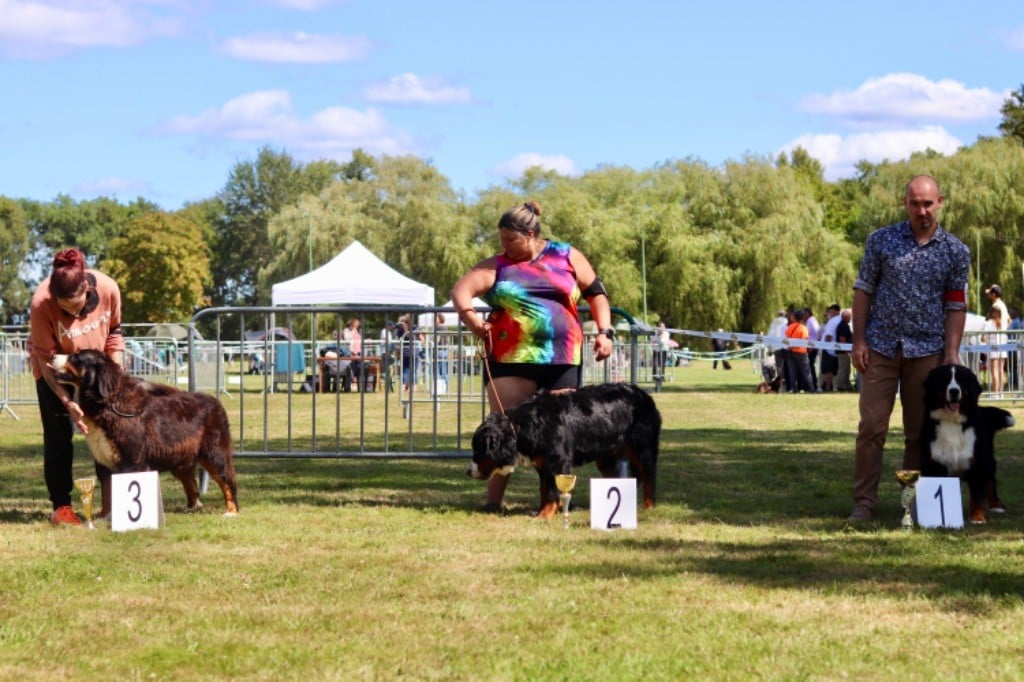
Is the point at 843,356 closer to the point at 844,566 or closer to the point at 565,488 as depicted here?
the point at 565,488

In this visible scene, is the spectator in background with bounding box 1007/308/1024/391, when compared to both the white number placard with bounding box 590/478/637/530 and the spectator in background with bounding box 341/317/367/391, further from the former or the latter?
the white number placard with bounding box 590/478/637/530

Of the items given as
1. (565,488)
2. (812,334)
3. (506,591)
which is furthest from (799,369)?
(506,591)

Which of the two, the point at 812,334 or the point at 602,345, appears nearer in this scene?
the point at 602,345

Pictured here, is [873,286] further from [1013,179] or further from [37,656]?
[1013,179]

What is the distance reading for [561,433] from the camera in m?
7.95

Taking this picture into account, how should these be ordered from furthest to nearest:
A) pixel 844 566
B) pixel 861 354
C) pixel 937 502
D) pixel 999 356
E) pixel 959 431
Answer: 1. pixel 999 356
2. pixel 861 354
3. pixel 959 431
4. pixel 937 502
5. pixel 844 566

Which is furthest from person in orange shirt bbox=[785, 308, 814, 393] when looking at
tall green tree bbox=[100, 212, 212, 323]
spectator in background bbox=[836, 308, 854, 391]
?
tall green tree bbox=[100, 212, 212, 323]

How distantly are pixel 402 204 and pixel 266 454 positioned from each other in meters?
49.1

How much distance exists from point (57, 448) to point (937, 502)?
16.4 feet

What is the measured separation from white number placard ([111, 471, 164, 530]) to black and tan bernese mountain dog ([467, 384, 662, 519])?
1.80 metres

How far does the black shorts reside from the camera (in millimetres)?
8266

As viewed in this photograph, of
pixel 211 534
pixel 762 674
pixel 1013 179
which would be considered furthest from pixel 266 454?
pixel 1013 179

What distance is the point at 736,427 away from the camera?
15.9m

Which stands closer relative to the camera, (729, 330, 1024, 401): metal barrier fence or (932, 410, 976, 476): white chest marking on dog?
(932, 410, 976, 476): white chest marking on dog
